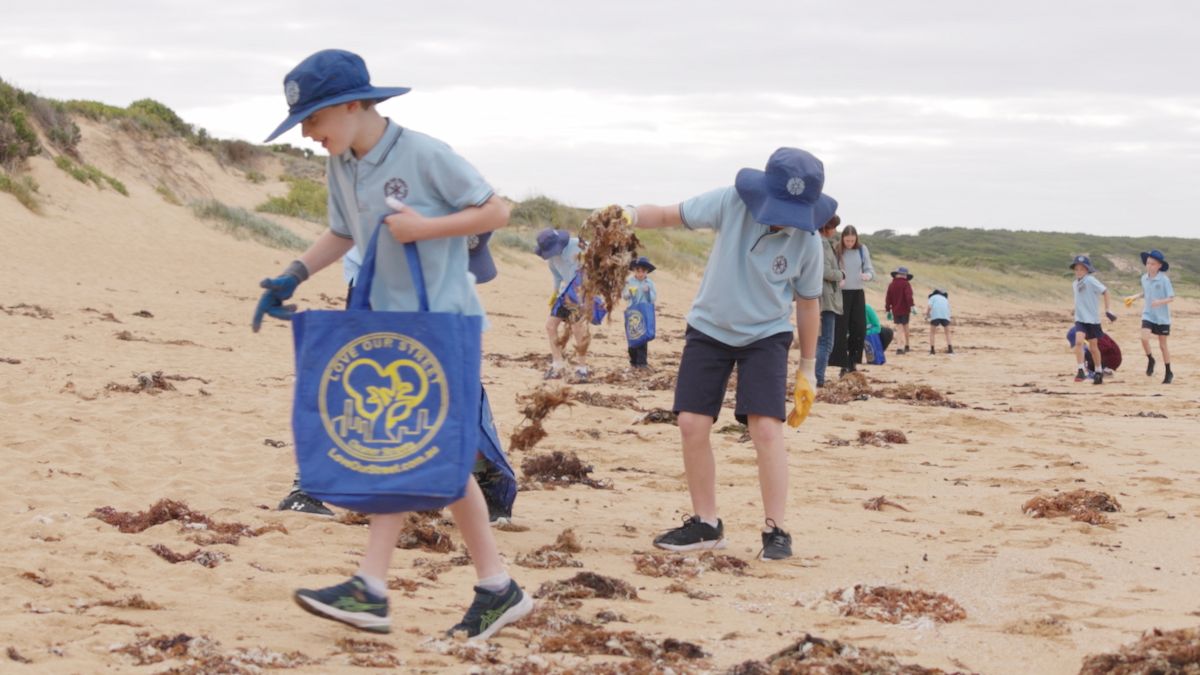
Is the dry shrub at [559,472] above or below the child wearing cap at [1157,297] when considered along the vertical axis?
below

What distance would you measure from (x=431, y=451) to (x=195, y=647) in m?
0.87

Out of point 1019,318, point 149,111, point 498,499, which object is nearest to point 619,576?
point 498,499

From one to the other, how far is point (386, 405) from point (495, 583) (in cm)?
70

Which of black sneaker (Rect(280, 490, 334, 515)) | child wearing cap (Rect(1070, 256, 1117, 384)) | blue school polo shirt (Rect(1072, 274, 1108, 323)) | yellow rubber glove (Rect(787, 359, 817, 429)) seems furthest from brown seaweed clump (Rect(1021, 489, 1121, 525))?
blue school polo shirt (Rect(1072, 274, 1108, 323))

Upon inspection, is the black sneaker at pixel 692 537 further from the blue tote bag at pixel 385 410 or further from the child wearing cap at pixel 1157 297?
the child wearing cap at pixel 1157 297

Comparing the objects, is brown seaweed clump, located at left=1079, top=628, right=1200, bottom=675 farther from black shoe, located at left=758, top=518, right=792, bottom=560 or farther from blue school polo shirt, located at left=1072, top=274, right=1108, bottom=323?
blue school polo shirt, located at left=1072, top=274, right=1108, bottom=323

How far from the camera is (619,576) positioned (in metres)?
5.32

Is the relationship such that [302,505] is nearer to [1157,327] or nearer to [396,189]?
[396,189]

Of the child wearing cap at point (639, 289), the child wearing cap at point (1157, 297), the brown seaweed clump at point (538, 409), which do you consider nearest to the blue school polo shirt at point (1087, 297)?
the child wearing cap at point (1157, 297)

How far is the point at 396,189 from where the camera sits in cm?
418

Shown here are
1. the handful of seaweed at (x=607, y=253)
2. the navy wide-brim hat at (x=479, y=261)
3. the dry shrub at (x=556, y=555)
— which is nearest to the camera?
the navy wide-brim hat at (x=479, y=261)

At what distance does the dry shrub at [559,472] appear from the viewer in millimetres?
7426

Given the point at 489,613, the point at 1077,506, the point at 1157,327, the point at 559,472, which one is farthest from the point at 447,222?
the point at 1157,327

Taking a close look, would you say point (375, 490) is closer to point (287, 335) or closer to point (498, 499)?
point (498, 499)
